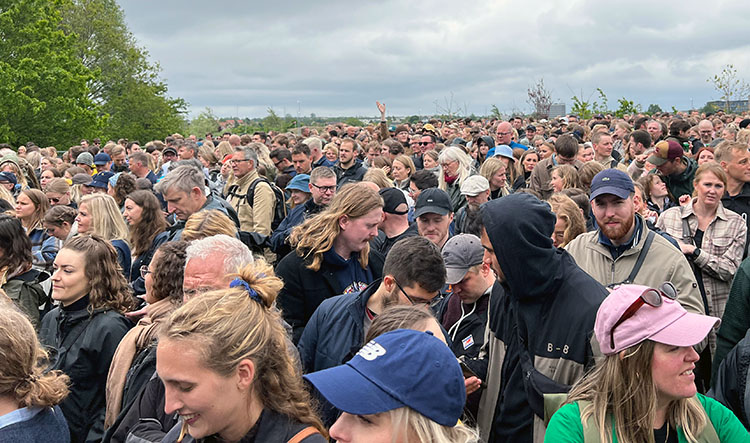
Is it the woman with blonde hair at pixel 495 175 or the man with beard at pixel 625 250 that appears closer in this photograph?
the man with beard at pixel 625 250

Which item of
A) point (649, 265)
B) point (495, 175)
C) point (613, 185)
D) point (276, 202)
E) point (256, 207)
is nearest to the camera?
point (649, 265)

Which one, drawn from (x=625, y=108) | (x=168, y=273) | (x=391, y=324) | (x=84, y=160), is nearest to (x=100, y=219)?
(x=168, y=273)

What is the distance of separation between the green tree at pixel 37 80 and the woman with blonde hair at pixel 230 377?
3495 centimetres

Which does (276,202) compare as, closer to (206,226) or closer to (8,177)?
(206,226)

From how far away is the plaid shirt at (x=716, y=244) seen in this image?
5.29 m

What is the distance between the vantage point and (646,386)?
247 centimetres

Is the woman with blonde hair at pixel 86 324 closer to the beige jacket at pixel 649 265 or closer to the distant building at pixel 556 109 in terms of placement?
the beige jacket at pixel 649 265

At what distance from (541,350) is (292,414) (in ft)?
4.26

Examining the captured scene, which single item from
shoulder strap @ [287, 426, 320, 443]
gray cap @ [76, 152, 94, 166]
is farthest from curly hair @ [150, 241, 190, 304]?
gray cap @ [76, 152, 94, 166]

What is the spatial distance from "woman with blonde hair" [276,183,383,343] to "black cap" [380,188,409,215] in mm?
1319

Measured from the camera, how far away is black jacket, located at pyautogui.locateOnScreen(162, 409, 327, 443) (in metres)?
2.31

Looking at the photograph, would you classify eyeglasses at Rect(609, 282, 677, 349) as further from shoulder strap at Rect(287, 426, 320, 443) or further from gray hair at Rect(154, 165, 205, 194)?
gray hair at Rect(154, 165, 205, 194)

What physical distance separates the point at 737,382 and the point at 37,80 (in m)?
37.3

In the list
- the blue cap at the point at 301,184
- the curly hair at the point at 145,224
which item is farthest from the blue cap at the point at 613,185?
the curly hair at the point at 145,224
